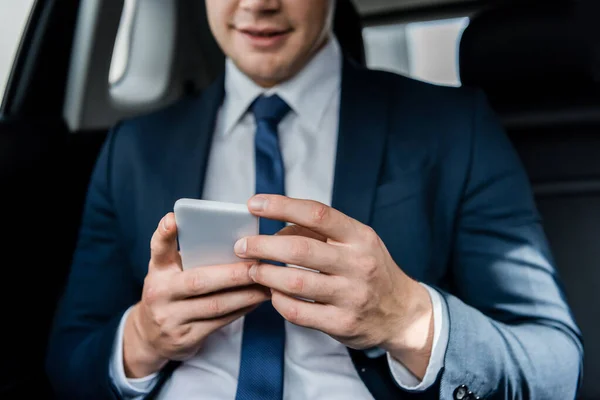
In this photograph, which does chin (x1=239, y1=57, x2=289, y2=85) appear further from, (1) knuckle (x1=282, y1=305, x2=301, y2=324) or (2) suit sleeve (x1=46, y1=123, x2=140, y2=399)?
(1) knuckle (x1=282, y1=305, x2=301, y2=324)

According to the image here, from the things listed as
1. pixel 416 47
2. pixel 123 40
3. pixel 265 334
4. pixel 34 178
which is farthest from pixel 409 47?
pixel 265 334

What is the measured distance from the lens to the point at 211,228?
845 millimetres

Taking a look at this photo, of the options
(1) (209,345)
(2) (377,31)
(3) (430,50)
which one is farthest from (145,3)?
(1) (209,345)

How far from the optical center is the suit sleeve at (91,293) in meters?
1.26

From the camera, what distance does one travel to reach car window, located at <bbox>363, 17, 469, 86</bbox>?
6.92 feet

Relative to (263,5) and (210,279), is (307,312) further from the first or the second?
(263,5)

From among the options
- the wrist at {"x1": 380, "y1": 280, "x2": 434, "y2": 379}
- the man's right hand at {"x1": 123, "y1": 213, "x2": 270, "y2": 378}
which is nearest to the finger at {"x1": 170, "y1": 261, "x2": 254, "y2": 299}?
the man's right hand at {"x1": 123, "y1": 213, "x2": 270, "y2": 378}

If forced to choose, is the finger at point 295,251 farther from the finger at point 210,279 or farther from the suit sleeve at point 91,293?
the suit sleeve at point 91,293

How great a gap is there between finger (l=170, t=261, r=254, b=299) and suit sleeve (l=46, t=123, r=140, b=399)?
37cm

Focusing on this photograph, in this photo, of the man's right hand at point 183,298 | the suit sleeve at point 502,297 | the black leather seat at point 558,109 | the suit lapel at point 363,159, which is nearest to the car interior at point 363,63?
the black leather seat at point 558,109

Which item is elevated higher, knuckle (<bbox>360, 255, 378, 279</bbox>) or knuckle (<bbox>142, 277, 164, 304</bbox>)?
knuckle (<bbox>360, 255, 378, 279</bbox>)

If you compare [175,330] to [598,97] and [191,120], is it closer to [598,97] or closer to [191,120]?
[191,120]

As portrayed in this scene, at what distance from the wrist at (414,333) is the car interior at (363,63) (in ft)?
2.10

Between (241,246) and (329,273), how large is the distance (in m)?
0.12
